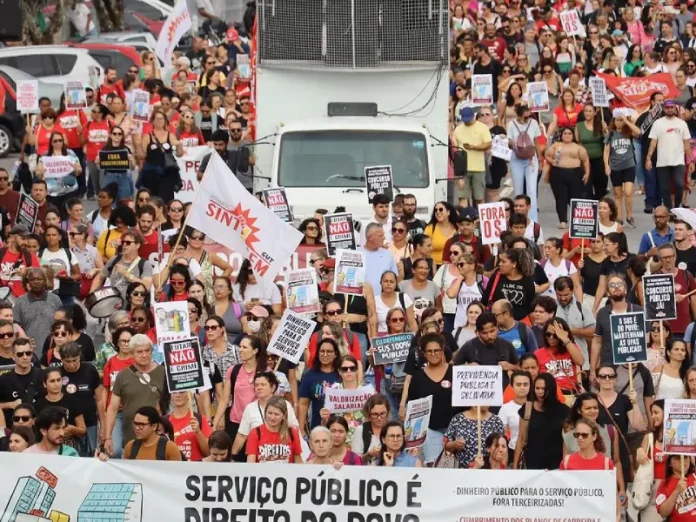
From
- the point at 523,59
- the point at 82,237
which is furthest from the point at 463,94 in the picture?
the point at 82,237

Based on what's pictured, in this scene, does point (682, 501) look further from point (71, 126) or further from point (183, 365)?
point (71, 126)

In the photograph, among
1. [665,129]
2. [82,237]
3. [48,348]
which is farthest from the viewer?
[665,129]

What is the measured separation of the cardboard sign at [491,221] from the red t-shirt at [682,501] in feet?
18.7

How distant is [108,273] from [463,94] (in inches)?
420

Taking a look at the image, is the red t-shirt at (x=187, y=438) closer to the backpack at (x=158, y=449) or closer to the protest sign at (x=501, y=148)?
the backpack at (x=158, y=449)

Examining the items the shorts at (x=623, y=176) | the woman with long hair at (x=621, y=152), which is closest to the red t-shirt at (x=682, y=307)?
the woman with long hair at (x=621, y=152)

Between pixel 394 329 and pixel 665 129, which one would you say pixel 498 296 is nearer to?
pixel 394 329

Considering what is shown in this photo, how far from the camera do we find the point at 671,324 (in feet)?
57.0

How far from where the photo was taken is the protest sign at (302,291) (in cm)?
1666

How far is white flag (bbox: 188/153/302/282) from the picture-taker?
666 inches

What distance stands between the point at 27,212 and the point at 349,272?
4.41 metres

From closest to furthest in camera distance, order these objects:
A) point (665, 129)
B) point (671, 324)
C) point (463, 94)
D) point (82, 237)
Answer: point (671, 324) → point (82, 237) → point (665, 129) → point (463, 94)

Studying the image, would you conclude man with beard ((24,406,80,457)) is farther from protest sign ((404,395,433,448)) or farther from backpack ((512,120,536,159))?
backpack ((512,120,536,159))

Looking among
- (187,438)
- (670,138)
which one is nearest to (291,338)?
(187,438)
